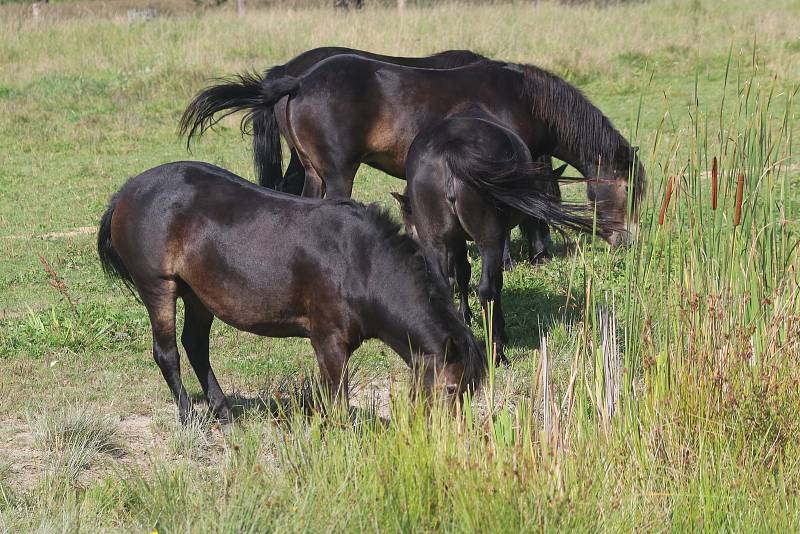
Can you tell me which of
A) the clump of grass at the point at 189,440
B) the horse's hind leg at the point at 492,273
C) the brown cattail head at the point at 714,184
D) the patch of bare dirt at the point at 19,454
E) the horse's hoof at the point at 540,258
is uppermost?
the brown cattail head at the point at 714,184

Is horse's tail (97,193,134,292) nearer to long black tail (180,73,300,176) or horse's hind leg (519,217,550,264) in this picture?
long black tail (180,73,300,176)

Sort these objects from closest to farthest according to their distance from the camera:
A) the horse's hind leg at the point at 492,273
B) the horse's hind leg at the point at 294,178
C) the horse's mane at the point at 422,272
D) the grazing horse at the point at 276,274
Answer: the horse's mane at the point at 422,272
the grazing horse at the point at 276,274
the horse's hind leg at the point at 492,273
the horse's hind leg at the point at 294,178

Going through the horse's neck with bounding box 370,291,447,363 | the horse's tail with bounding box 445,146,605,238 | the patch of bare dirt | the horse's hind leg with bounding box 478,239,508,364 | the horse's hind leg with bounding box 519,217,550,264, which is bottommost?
the horse's hind leg with bounding box 519,217,550,264

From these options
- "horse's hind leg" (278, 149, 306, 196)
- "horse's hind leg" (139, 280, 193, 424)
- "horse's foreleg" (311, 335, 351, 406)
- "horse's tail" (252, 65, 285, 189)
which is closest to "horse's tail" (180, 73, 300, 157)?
"horse's tail" (252, 65, 285, 189)

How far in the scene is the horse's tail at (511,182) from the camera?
5910 millimetres

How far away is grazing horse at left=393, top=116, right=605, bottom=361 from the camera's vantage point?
626 cm

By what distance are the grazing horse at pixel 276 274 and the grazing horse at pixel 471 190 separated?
1493mm

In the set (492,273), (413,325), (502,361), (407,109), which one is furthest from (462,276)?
(413,325)

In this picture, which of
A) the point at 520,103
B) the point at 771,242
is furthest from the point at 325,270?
the point at 520,103

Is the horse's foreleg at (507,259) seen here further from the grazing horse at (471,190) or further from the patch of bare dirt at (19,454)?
the patch of bare dirt at (19,454)

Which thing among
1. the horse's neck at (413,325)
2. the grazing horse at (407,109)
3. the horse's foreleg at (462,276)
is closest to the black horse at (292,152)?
the grazing horse at (407,109)

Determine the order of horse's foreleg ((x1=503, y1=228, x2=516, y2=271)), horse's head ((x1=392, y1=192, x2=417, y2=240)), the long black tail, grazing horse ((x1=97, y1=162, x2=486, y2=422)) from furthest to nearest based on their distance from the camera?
horse's foreleg ((x1=503, y1=228, x2=516, y2=271)) → the long black tail → horse's head ((x1=392, y1=192, x2=417, y2=240)) → grazing horse ((x1=97, y1=162, x2=486, y2=422))

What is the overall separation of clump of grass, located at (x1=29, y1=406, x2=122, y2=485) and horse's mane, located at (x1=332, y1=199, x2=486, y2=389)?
5.40 feet

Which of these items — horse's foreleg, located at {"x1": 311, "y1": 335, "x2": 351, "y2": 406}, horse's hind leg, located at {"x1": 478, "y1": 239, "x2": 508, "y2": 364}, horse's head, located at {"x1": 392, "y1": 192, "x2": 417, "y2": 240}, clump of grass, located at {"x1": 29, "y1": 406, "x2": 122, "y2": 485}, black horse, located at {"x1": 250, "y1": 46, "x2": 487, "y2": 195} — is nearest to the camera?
clump of grass, located at {"x1": 29, "y1": 406, "x2": 122, "y2": 485}
